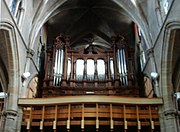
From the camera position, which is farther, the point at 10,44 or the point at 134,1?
the point at 134,1

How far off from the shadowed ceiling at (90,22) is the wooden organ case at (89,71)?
2.29 meters

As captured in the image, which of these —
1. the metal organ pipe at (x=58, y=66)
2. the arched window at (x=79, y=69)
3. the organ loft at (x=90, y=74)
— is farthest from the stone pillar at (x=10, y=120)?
the arched window at (x=79, y=69)

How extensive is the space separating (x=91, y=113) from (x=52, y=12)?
339 inches

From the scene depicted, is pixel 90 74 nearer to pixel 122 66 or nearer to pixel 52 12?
pixel 122 66

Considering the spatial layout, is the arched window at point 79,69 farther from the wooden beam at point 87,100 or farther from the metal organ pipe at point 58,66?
the wooden beam at point 87,100

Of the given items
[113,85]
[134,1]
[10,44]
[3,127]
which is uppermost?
[134,1]

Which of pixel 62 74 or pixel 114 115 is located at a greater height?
pixel 62 74

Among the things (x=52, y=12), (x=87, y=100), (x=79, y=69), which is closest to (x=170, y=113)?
(x=87, y=100)

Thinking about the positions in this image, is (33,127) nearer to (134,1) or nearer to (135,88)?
(135,88)

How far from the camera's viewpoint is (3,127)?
12000 mm

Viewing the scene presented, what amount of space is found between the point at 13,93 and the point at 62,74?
15.5ft

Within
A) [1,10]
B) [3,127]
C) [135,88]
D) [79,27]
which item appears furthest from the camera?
[79,27]

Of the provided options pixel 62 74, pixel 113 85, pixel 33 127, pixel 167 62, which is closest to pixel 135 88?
pixel 113 85

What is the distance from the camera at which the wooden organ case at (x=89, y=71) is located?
1645cm
